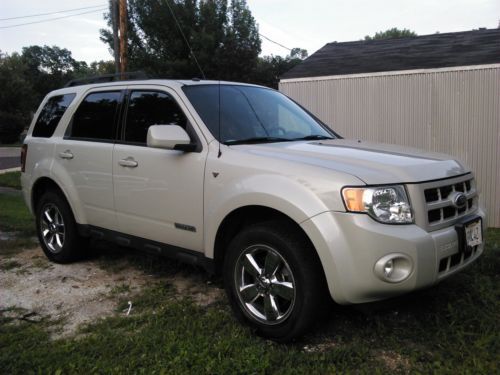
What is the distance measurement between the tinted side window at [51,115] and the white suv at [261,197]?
0.66 feet

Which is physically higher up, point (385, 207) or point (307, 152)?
point (307, 152)

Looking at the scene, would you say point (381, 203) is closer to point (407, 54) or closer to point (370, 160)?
point (370, 160)

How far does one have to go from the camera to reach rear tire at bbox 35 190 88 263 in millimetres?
5145

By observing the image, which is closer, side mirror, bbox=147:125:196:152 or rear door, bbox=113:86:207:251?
side mirror, bbox=147:125:196:152

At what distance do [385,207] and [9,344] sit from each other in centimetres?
265

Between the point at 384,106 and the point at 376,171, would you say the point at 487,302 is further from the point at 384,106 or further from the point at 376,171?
the point at 384,106

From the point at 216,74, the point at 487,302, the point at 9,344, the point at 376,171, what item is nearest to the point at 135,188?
the point at 9,344

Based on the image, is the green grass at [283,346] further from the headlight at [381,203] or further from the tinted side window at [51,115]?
the tinted side window at [51,115]

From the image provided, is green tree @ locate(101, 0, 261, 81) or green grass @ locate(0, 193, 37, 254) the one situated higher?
green tree @ locate(101, 0, 261, 81)

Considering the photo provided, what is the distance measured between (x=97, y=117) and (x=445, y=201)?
128 inches

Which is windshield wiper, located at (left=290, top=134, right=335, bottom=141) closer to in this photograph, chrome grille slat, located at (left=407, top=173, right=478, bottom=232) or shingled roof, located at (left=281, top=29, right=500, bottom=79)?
chrome grille slat, located at (left=407, top=173, right=478, bottom=232)

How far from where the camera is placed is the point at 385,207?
116 inches

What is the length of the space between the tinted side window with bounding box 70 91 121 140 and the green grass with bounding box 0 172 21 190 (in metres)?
10.8

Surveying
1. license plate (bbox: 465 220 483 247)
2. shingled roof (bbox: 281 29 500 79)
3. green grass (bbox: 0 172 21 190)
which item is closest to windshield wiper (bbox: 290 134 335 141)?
license plate (bbox: 465 220 483 247)
